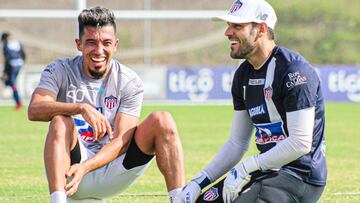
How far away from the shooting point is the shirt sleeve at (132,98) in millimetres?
7139

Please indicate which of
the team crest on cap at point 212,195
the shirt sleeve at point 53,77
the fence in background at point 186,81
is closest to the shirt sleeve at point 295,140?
the team crest on cap at point 212,195

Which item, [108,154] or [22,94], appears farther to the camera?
[22,94]

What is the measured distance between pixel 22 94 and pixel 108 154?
21.4 meters

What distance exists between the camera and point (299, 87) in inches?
237

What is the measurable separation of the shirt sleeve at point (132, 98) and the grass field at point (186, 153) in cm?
171

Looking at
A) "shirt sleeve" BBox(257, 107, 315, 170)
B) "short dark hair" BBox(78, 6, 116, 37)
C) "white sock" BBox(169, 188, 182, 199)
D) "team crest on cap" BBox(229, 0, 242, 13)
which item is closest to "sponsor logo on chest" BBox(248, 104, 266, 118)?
"shirt sleeve" BBox(257, 107, 315, 170)

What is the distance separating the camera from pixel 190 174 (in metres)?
10.9

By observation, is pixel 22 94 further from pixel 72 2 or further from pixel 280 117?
pixel 280 117

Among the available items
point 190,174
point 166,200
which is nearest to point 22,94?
point 190,174

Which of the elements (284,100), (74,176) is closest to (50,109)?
(74,176)

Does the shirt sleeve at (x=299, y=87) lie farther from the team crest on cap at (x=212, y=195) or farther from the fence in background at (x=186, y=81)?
the fence in background at (x=186, y=81)

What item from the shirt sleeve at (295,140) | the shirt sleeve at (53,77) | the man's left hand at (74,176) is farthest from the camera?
the shirt sleeve at (53,77)

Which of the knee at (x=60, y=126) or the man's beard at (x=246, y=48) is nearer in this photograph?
the man's beard at (x=246, y=48)

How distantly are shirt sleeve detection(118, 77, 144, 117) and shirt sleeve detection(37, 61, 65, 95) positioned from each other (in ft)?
1.61
